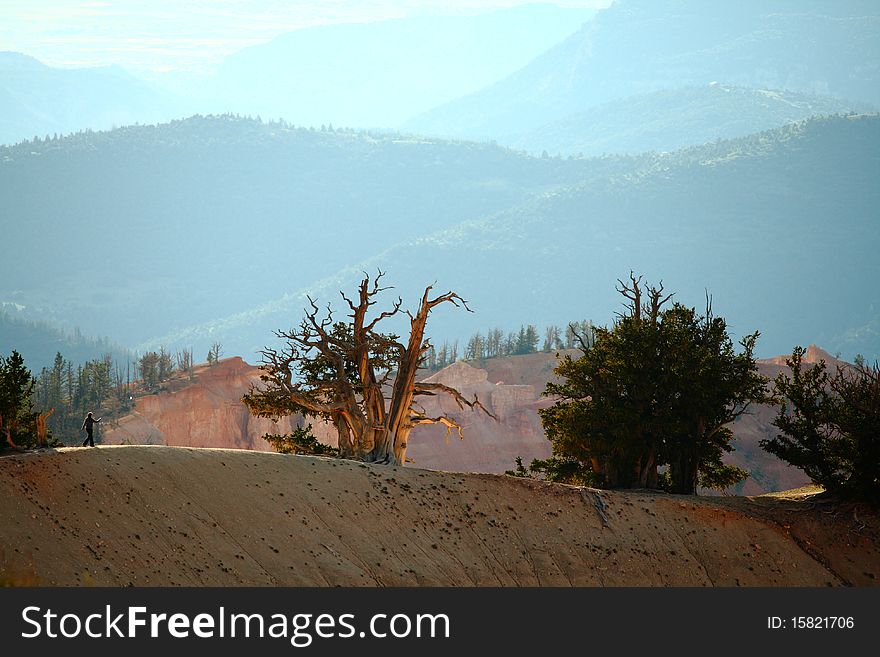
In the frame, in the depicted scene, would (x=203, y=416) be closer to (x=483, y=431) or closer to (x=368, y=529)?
(x=483, y=431)

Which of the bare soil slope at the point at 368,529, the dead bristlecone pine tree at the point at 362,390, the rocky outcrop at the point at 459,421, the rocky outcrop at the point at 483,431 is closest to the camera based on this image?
the bare soil slope at the point at 368,529

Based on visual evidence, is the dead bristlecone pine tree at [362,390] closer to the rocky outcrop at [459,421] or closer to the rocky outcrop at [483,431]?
the rocky outcrop at [459,421]

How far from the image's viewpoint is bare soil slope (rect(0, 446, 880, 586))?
33.5 metres

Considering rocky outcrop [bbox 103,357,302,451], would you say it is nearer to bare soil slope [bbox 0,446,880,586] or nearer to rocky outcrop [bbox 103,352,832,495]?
rocky outcrop [bbox 103,352,832,495]

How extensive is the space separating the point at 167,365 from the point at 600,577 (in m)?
112

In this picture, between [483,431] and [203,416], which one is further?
[483,431]

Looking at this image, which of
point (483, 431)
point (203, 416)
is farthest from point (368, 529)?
point (483, 431)

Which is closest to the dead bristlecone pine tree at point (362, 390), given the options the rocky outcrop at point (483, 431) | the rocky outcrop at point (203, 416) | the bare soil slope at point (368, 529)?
the bare soil slope at point (368, 529)

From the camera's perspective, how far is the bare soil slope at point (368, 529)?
110ft

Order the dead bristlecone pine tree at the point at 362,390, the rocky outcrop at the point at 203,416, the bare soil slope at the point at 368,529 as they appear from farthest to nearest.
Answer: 1. the rocky outcrop at the point at 203,416
2. the dead bristlecone pine tree at the point at 362,390
3. the bare soil slope at the point at 368,529

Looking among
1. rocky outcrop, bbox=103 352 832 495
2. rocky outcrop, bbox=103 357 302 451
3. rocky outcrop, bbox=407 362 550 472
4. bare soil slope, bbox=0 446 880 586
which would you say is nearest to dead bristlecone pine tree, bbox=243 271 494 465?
bare soil slope, bbox=0 446 880 586

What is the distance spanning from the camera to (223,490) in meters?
38.2

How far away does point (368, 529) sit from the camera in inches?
1512
